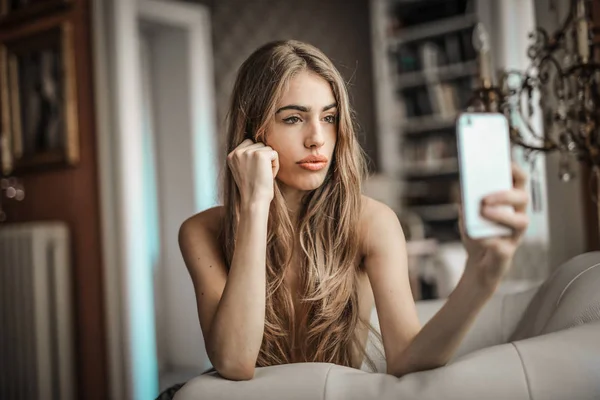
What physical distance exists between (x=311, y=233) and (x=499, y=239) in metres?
0.64

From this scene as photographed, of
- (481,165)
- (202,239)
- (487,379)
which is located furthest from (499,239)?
(202,239)

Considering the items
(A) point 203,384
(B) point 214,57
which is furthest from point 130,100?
(A) point 203,384

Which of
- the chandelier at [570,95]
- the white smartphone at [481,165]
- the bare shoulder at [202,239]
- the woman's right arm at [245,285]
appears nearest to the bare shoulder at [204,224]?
the bare shoulder at [202,239]

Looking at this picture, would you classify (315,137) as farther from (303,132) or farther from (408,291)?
(408,291)

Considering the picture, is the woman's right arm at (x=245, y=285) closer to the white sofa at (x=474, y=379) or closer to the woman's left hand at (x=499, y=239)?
the white sofa at (x=474, y=379)

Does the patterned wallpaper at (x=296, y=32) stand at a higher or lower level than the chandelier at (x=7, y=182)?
higher

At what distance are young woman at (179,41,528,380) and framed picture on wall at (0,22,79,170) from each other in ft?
7.39

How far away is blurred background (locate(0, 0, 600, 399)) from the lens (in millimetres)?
3133

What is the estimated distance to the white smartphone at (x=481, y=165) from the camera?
731 mm

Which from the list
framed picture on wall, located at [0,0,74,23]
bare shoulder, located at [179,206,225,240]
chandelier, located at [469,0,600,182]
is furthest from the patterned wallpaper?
bare shoulder, located at [179,206,225,240]

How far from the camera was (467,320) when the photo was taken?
894mm

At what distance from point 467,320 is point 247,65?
27.7 inches

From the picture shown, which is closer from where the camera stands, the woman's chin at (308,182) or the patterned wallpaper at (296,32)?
the woman's chin at (308,182)

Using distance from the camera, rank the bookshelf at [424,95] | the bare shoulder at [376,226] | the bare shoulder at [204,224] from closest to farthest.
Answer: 1. the bare shoulder at [376,226]
2. the bare shoulder at [204,224]
3. the bookshelf at [424,95]
